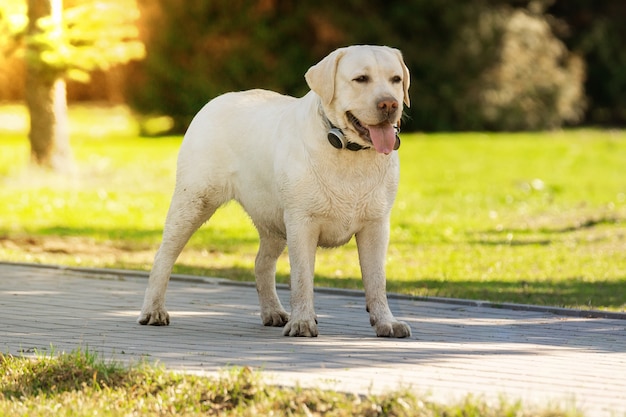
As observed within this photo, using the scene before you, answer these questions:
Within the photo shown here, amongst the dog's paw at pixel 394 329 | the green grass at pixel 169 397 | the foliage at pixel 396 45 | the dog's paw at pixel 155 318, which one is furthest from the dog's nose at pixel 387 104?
the foliage at pixel 396 45

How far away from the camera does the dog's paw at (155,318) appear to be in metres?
8.05

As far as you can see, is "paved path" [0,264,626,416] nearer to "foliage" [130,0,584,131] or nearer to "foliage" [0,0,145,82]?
"foliage" [0,0,145,82]

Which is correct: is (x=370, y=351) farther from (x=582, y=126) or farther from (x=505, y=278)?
(x=582, y=126)

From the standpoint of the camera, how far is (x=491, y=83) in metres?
36.6

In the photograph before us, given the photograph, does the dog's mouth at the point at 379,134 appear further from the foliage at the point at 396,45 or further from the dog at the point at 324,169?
the foliage at the point at 396,45

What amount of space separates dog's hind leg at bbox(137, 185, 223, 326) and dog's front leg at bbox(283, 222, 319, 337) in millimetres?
1008

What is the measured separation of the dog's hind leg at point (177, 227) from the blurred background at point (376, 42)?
86.8 ft

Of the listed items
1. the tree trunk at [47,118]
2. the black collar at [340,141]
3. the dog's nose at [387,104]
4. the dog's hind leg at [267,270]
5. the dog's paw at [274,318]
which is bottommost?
the tree trunk at [47,118]

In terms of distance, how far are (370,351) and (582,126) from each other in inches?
1430

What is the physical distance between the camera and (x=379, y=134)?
7195 millimetres

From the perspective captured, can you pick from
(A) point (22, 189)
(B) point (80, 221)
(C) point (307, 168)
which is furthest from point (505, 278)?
(A) point (22, 189)

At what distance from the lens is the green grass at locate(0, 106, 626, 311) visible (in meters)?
11.4

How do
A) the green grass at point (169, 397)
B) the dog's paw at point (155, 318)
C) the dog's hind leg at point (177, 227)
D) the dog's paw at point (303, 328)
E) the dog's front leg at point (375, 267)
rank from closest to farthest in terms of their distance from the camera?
the green grass at point (169, 397) < the dog's paw at point (303, 328) < the dog's front leg at point (375, 267) < the dog's paw at point (155, 318) < the dog's hind leg at point (177, 227)

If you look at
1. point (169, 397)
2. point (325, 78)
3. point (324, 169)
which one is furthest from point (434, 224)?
point (169, 397)
